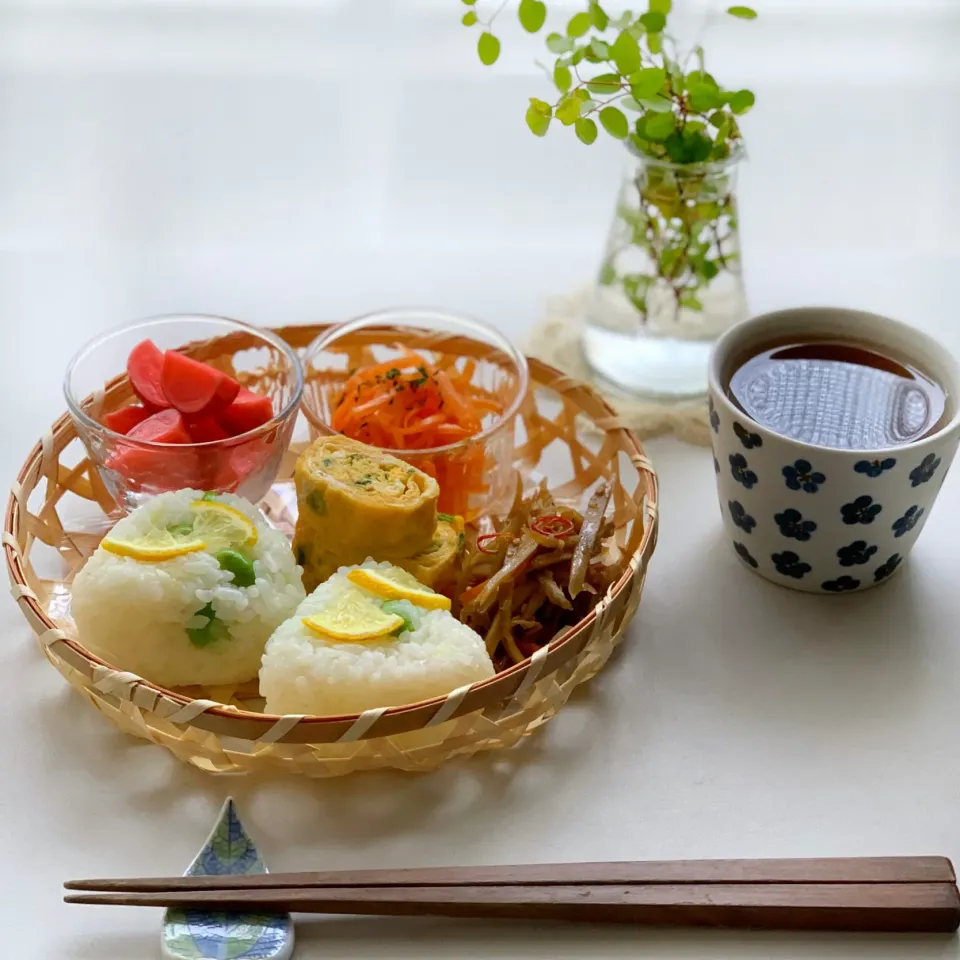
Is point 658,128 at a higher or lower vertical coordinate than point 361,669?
higher

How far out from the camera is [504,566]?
118cm

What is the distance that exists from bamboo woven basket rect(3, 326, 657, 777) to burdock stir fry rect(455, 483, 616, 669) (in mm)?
42

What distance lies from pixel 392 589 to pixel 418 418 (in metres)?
0.31

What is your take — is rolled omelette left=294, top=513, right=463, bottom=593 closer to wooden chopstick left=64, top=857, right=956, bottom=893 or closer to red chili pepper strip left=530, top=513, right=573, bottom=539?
red chili pepper strip left=530, top=513, right=573, bottom=539

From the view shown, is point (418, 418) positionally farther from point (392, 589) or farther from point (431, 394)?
point (392, 589)

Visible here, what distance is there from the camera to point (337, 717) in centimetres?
96

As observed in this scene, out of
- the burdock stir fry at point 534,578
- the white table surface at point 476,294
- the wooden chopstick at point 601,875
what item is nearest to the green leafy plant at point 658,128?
the white table surface at point 476,294

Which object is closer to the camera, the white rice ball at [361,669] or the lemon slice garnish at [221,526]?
the white rice ball at [361,669]

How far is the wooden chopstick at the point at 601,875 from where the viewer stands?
3.09 ft

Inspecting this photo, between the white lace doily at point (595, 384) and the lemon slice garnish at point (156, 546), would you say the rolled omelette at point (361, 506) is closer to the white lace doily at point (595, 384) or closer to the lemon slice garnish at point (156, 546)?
the lemon slice garnish at point (156, 546)

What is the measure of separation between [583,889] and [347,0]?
178 centimetres

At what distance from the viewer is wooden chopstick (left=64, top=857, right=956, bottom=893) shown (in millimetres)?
943

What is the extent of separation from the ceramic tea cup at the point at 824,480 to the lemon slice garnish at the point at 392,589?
32 centimetres

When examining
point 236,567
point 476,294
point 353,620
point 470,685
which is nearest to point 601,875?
point 470,685
